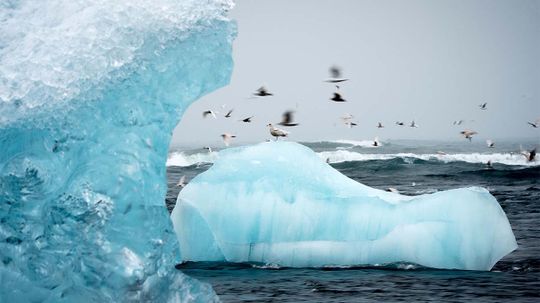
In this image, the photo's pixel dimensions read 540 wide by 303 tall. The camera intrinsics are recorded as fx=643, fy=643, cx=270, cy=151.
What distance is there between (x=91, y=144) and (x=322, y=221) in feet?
15.4

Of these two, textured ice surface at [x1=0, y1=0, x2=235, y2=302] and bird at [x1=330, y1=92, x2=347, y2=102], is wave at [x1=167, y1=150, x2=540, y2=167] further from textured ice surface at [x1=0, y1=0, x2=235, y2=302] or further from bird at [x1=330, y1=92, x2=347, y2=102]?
textured ice surface at [x1=0, y1=0, x2=235, y2=302]

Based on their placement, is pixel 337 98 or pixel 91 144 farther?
pixel 337 98

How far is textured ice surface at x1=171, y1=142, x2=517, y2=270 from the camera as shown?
362 inches

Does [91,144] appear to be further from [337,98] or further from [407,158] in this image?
[407,158]

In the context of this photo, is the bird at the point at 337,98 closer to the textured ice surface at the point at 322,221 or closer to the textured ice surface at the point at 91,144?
the textured ice surface at the point at 322,221

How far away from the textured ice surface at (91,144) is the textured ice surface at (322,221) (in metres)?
3.65

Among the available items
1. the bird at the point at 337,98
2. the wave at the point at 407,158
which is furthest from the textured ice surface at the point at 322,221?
the wave at the point at 407,158

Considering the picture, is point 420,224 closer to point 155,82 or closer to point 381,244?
point 381,244

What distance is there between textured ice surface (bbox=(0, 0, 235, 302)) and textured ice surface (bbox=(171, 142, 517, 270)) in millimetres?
3646

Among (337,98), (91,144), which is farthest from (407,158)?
(91,144)

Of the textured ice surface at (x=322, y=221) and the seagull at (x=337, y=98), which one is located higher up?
the seagull at (x=337, y=98)

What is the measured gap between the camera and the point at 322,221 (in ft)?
31.2

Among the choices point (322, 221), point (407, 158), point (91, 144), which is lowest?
point (322, 221)

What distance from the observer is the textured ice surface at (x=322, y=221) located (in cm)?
920
